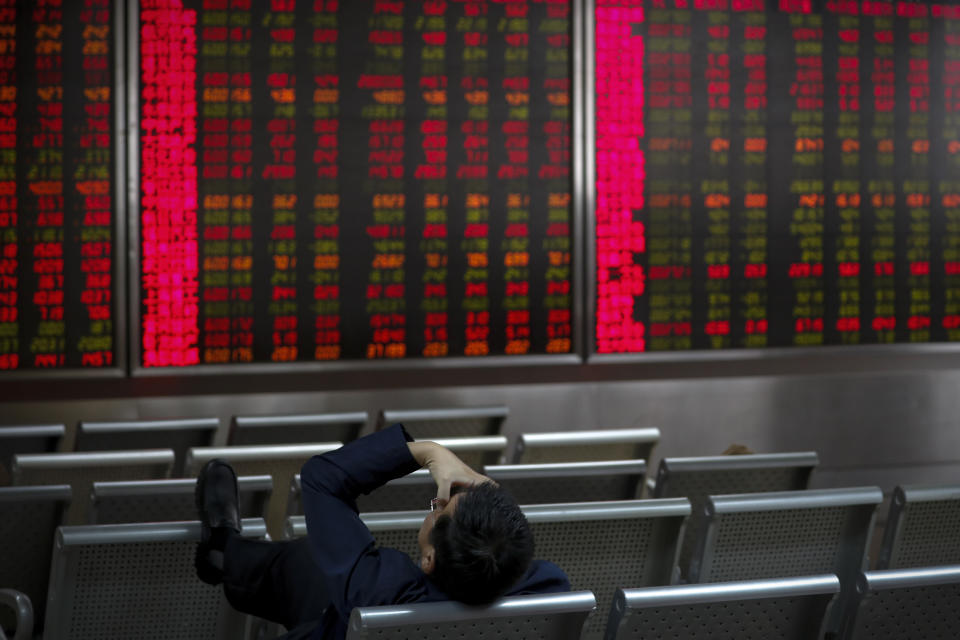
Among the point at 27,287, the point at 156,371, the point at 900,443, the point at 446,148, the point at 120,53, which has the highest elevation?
the point at 120,53

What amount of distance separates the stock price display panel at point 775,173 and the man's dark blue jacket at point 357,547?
13.2 ft

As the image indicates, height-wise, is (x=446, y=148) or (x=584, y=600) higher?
(x=446, y=148)

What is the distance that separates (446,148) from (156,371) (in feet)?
5.75

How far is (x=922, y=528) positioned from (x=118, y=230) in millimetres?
3823

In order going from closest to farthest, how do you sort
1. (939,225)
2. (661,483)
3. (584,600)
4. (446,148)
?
1. (584,600)
2. (661,483)
3. (446,148)
4. (939,225)

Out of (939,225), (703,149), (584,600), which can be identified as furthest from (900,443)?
(584,600)

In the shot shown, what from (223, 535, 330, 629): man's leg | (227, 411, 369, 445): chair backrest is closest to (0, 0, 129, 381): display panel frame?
(227, 411, 369, 445): chair backrest

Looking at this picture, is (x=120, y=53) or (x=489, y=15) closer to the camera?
(x=120, y=53)

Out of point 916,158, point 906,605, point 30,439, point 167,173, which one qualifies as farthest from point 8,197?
point 916,158

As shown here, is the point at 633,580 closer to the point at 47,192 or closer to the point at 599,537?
the point at 599,537

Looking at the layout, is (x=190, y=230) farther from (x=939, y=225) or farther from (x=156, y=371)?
(x=939, y=225)

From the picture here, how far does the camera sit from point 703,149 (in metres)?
5.92

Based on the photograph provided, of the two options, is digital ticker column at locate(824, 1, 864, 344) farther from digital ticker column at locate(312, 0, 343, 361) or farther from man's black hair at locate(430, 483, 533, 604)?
man's black hair at locate(430, 483, 533, 604)

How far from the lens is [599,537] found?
247 centimetres
